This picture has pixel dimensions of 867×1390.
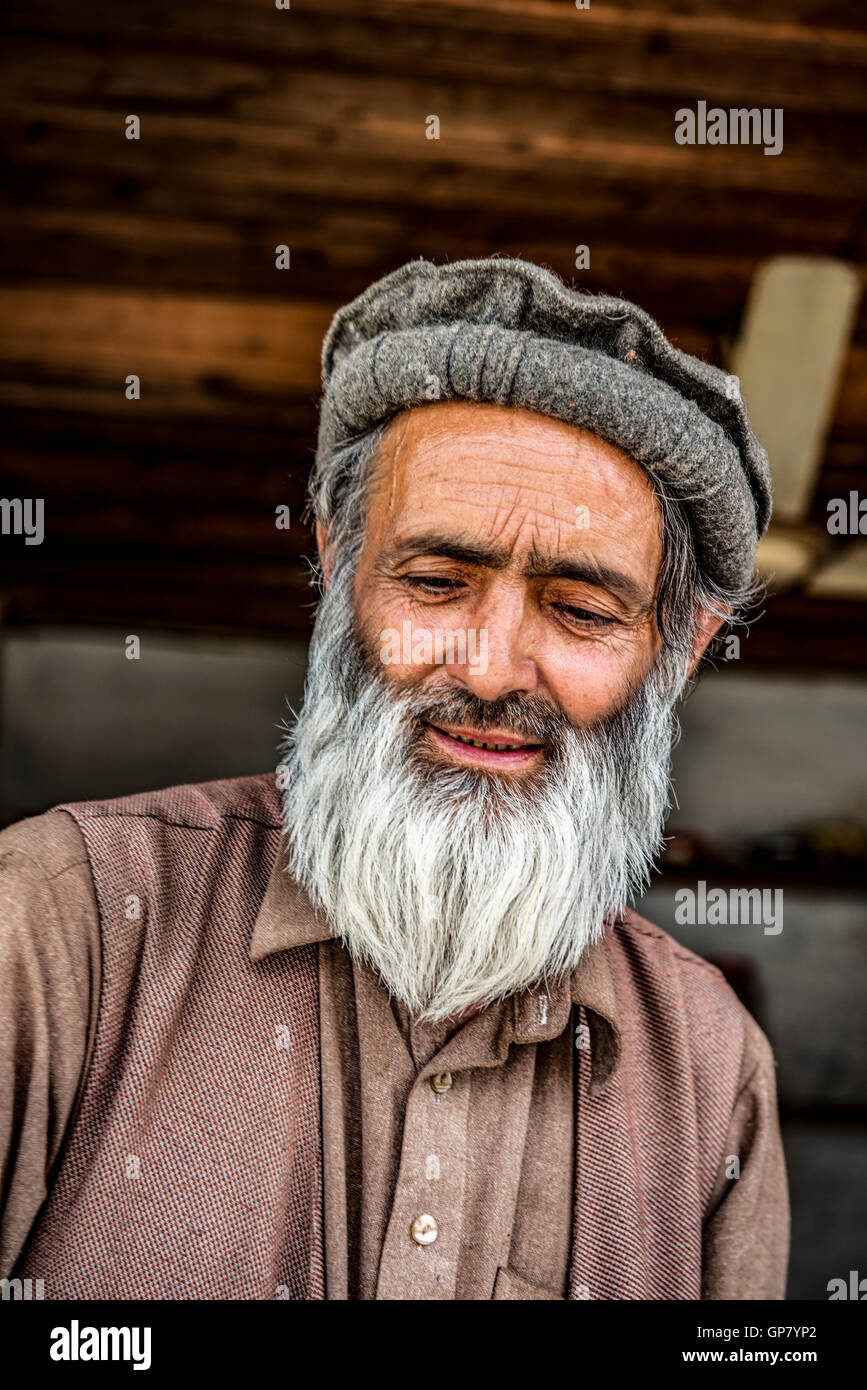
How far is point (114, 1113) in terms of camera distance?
1.23 metres

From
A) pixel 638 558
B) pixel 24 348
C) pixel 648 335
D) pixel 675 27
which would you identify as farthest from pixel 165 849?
pixel 24 348

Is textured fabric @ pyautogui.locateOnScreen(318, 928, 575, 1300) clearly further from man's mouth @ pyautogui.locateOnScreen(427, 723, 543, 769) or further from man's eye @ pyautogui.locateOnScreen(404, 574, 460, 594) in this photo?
man's eye @ pyautogui.locateOnScreen(404, 574, 460, 594)

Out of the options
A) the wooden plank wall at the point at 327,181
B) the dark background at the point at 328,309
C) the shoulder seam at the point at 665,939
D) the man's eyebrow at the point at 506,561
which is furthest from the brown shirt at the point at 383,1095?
the wooden plank wall at the point at 327,181

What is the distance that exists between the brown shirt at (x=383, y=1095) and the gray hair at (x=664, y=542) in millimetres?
454

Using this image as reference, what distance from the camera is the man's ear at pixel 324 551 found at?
1.66 meters

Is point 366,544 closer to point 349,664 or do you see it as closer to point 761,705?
point 349,664

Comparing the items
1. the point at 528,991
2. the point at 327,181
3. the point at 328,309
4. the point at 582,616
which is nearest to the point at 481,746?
the point at 582,616

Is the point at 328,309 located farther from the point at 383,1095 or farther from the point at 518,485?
the point at 383,1095

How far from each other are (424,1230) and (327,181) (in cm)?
269

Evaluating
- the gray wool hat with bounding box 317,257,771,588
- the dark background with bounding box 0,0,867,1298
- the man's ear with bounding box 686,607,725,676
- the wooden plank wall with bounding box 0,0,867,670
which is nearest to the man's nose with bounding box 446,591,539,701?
the gray wool hat with bounding box 317,257,771,588

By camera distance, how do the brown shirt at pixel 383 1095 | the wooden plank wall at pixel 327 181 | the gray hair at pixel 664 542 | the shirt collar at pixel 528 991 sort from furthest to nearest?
the wooden plank wall at pixel 327 181 < the gray hair at pixel 664 542 < the shirt collar at pixel 528 991 < the brown shirt at pixel 383 1095

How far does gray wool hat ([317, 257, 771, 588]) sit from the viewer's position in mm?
1397

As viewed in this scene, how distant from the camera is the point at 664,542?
1524 mm

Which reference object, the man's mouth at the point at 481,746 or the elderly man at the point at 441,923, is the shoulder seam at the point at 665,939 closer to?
the elderly man at the point at 441,923
